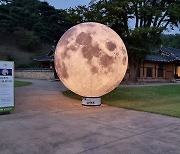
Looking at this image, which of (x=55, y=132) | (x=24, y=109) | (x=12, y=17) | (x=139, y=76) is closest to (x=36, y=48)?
(x=12, y=17)

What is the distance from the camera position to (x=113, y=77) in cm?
948

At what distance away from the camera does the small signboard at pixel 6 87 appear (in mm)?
8492

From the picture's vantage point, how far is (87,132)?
616 centimetres

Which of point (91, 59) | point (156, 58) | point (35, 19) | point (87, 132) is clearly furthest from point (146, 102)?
point (35, 19)

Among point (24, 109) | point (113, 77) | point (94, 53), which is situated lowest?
point (24, 109)

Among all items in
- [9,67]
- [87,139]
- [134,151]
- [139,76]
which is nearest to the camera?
[134,151]

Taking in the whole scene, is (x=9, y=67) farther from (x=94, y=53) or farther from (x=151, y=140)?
(x=151, y=140)

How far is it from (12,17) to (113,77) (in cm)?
5041

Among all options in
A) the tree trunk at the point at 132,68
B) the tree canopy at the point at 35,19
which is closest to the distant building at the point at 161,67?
the tree trunk at the point at 132,68

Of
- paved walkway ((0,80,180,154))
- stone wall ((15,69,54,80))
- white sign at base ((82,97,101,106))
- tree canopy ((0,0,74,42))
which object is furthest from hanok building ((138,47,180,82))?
tree canopy ((0,0,74,42))

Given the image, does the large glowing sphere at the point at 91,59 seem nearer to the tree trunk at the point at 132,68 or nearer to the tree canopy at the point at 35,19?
the tree trunk at the point at 132,68

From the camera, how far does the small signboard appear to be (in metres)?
8.49

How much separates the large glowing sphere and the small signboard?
1998mm

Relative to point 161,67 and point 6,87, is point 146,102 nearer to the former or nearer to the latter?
point 6,87
